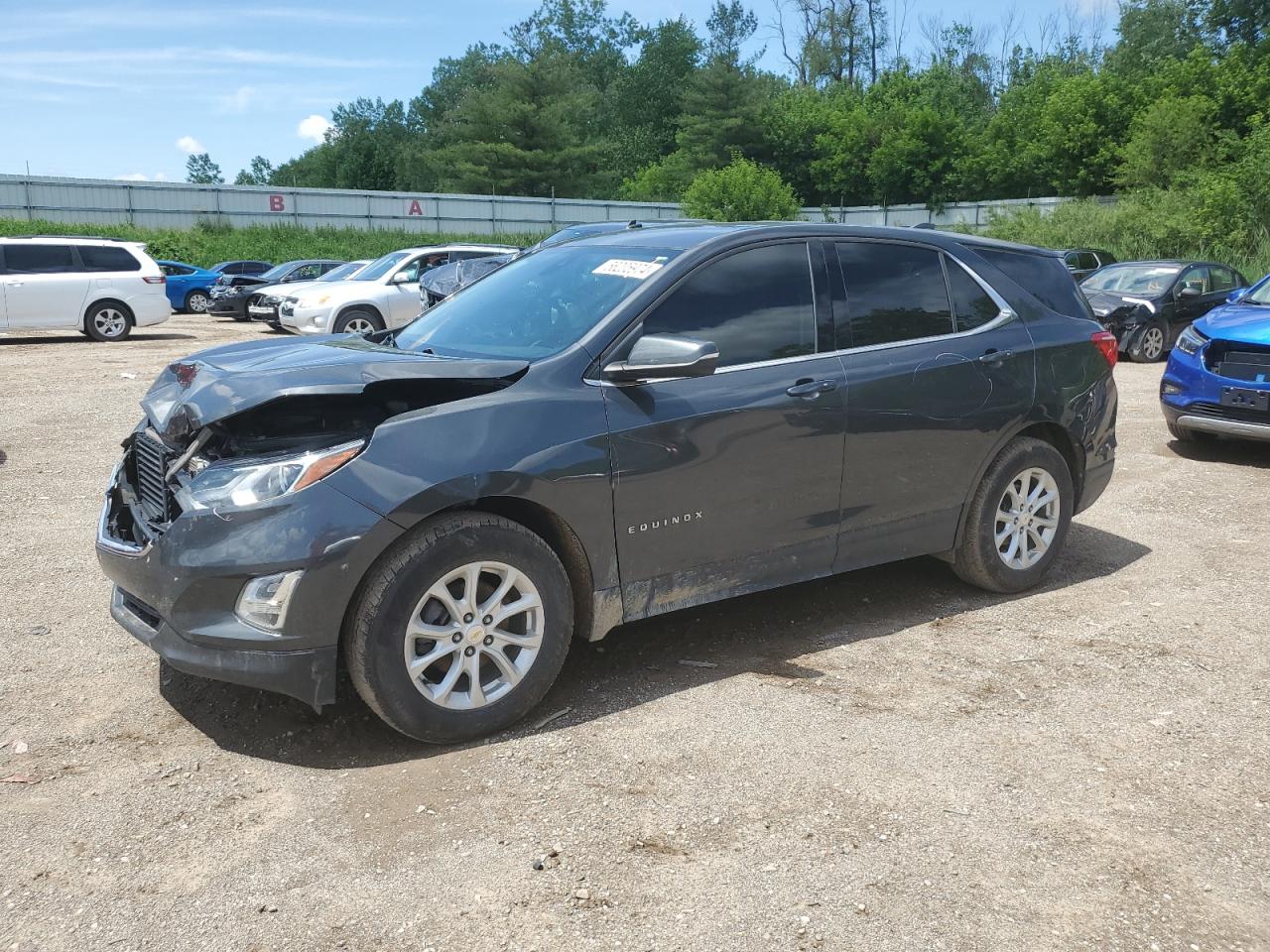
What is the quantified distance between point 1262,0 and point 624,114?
142 ft

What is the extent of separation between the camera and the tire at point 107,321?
59.7 ft

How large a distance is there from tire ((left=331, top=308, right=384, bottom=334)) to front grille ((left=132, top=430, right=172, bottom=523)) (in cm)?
1306

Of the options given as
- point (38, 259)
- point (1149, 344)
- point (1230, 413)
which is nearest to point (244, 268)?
point (38, 259)

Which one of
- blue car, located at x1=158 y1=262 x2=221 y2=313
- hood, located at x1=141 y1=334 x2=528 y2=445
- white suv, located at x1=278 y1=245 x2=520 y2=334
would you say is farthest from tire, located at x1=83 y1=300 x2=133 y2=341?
hood, located at x1=141 y1=334 x2=528 y2=445

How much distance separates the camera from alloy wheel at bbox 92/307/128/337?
18.3 meters

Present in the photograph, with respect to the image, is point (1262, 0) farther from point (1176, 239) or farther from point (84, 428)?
point (84, 428)

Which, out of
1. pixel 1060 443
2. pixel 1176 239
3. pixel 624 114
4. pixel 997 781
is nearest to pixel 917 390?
pixel 1060 443

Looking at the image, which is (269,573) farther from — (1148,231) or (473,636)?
(1148,231)

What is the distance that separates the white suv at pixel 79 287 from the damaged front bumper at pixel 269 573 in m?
16.1

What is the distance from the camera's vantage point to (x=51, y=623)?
496 cm

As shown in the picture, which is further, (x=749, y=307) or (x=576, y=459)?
(x=749, y=307)

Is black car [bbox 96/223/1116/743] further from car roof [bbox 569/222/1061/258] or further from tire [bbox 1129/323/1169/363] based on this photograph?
tire [bbox 1129/323/1169/363]

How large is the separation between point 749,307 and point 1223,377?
5.85 m

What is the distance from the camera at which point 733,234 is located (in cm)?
454
